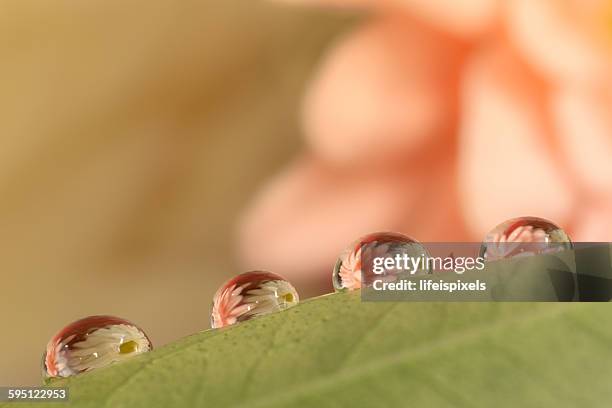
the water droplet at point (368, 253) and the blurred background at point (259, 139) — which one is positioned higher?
the blurred background at point (259, 139)

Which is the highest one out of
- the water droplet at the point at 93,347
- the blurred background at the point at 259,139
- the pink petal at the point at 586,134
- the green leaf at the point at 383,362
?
the blurred background at the point at 259,139

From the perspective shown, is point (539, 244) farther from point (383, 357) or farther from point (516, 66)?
point (516, 66)

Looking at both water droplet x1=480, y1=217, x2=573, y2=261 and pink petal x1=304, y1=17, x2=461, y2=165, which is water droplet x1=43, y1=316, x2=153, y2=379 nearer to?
water droplet x1=480, y1=217, x2=573, y2=261

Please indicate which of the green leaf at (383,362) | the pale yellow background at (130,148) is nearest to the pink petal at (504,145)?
the pale yellow background at (130,148)

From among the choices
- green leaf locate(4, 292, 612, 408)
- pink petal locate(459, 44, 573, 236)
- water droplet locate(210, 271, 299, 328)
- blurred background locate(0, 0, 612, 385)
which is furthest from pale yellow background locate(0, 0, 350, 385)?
green leaf locate(4, 292, 612, 408)

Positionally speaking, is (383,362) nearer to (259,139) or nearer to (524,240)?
(524,240)

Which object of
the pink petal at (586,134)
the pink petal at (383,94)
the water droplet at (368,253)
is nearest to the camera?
the water droplet at (368,253)

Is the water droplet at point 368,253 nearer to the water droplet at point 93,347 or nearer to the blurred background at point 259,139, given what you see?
the water droplet at point 93,347
